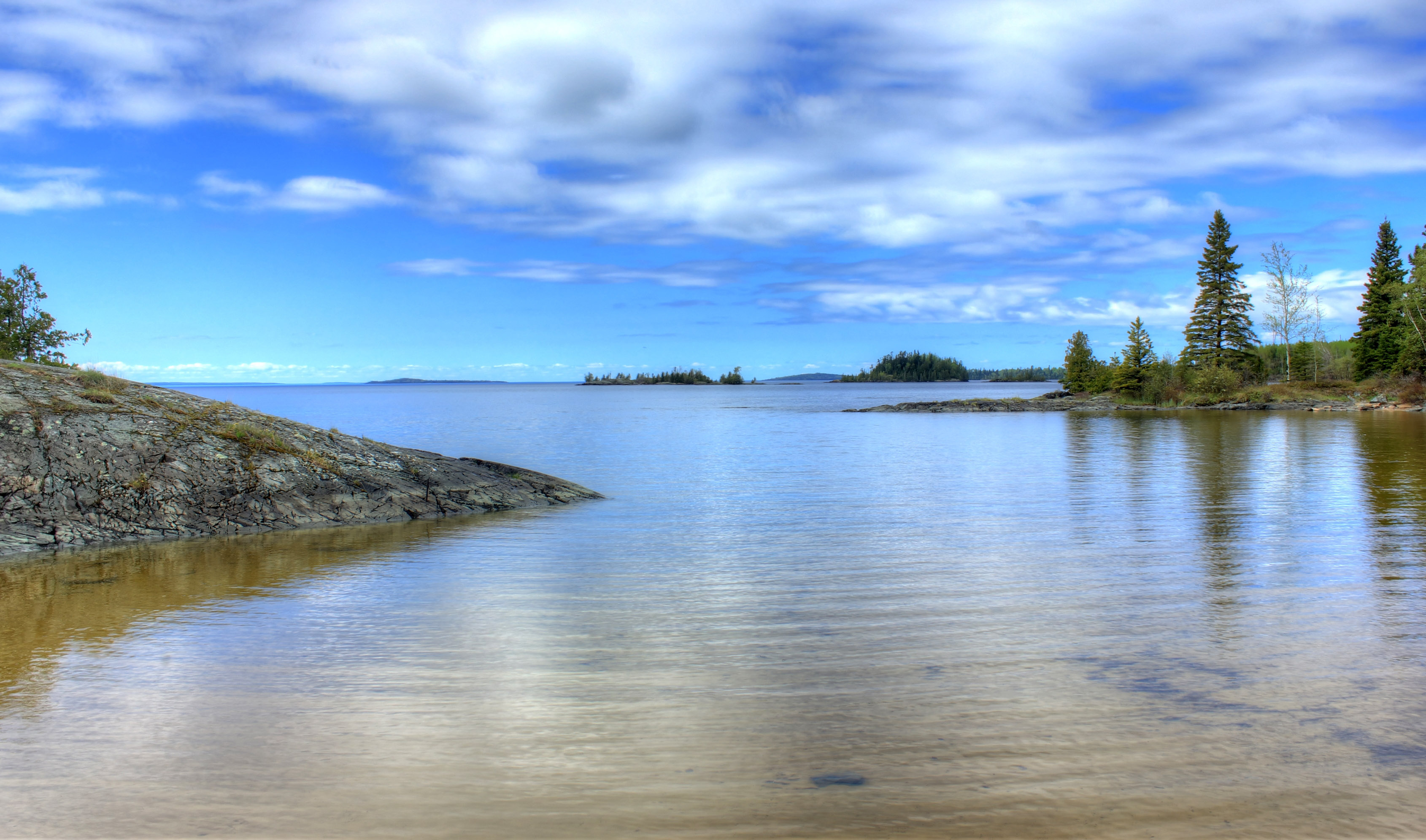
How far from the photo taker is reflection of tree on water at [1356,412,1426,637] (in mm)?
7539

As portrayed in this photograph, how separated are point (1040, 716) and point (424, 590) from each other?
6317 millimetres

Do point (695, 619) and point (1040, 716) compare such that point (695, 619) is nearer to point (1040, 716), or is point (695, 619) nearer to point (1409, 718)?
point (1040, 716)

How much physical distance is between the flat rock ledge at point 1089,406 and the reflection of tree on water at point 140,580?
6787 centimetres

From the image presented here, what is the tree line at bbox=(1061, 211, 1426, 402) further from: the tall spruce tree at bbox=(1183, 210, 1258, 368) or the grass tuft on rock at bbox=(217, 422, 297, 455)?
the grass tuft on rock at bbox=(217, 422, 297, 455)

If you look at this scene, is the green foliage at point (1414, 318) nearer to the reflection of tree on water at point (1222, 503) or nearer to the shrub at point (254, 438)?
the reflection of tree on water at point (1222, 503)

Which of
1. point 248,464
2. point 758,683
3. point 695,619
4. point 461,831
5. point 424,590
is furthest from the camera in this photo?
point 248,464

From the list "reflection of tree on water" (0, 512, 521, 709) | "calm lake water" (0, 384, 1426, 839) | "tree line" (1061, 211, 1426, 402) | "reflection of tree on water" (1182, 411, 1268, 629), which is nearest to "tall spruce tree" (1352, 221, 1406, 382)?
"tree line" (1061, 211, 1426, 402)

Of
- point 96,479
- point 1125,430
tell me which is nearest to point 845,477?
point 96,479

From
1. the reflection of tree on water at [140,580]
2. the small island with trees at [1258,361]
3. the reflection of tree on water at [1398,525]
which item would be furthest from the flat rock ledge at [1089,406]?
the reflection of tree on water at [140,580]

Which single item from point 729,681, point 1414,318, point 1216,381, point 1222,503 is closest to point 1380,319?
point 1414,318

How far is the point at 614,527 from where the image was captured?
43.0 feet

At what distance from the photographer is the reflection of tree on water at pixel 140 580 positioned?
662 cm

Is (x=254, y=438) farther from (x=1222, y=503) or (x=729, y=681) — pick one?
(x=1222, y=503)

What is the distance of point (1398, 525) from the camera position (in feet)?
39.9
